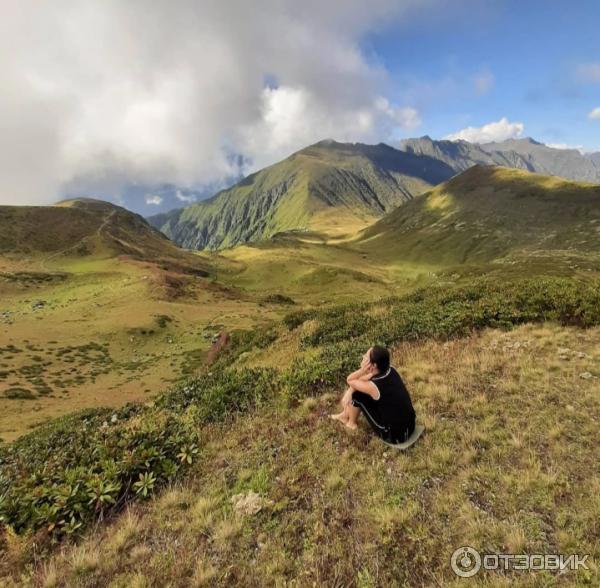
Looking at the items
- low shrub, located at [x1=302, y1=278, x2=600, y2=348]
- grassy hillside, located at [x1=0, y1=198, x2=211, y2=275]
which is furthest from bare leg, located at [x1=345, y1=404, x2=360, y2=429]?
grassy hillside, located at [x1=0, y1=198, x2=211, y2=275]

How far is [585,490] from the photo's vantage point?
21.9 ft

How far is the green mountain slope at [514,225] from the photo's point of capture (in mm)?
125456

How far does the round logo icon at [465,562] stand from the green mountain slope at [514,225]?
122 metres

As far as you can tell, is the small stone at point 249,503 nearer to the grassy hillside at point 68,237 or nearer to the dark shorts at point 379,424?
the dark shorts at point 379,424

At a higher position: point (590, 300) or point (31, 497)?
point (590, 300)

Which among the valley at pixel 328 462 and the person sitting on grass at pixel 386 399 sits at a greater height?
the person sitting on grass at pixel 386 399

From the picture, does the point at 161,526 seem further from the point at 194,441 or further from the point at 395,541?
the point at 395,541

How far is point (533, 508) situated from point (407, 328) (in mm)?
10295

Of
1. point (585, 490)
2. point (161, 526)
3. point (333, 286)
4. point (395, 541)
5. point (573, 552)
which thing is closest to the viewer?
point (573, 552)

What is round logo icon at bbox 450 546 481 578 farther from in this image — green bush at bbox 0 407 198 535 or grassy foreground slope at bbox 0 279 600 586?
green bush at bbox 0 407 198 535

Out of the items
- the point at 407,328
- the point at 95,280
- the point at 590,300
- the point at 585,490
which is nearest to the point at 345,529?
the point at 585,490

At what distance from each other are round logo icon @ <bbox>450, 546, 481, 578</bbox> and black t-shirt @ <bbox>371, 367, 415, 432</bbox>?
2.98 m

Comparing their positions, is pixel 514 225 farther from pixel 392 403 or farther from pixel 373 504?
pixel 373 504

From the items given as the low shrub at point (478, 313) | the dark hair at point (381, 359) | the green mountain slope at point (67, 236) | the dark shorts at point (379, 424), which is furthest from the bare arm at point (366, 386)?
the green mountain slope at point (67, 236)
